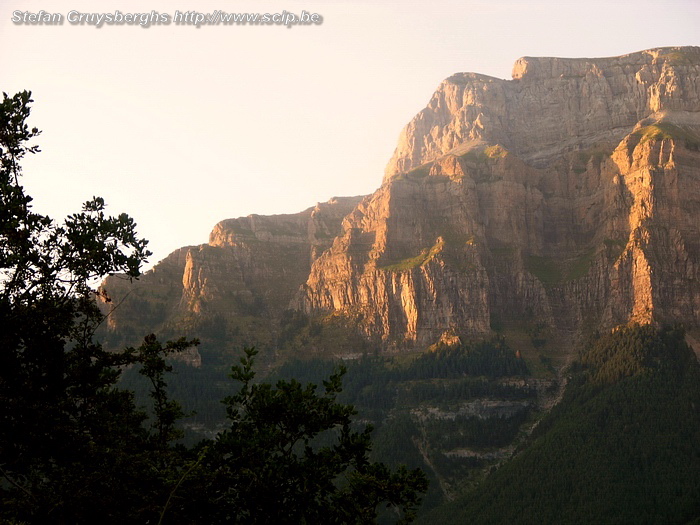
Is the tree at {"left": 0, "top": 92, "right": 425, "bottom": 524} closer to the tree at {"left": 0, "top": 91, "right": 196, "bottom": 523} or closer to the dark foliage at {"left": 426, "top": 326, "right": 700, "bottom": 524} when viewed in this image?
the tree at {"left": 0, "top": 91, "right": 196, "bottom": 523}

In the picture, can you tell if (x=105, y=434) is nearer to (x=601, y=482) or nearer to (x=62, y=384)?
(x=62, y=384)

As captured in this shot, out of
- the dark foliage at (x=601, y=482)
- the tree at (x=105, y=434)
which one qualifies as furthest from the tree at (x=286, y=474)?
the dark foliage at (x=601, y=482)

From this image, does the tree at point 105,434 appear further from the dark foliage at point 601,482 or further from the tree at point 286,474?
the dark foliage at point 601,482

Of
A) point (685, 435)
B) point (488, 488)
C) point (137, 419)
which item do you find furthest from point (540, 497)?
point (137, 419)

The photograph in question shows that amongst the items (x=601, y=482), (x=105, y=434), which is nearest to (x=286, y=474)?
(x=105, y=434)

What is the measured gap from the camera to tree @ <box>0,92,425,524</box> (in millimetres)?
34053

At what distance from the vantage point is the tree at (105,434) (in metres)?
34.1

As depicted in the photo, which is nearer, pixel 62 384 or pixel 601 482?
pixel 62 384

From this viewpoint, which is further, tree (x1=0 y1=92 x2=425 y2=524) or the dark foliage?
the dark foliage

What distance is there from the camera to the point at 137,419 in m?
41.2

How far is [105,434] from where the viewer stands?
3750 centimetres

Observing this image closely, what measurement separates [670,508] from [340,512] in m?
142

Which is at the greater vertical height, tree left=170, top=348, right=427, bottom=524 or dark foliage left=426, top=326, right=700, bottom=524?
tree left=170, top=348, right=427, bottom=524

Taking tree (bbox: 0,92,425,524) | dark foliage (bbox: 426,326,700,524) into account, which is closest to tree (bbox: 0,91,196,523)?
Answer: tree (bbox: 0,92,425,524)
